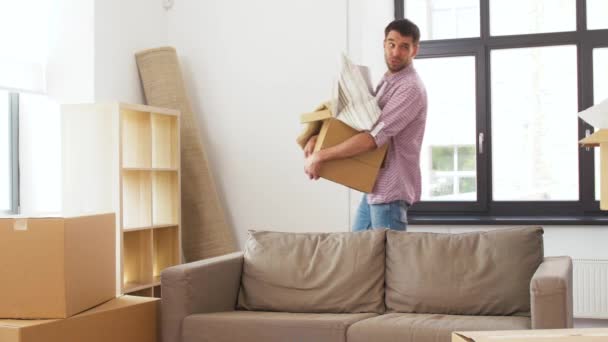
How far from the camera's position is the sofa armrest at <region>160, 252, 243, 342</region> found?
335 cm

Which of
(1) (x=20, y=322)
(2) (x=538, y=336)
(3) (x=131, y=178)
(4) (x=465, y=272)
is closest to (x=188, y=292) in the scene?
(1) (x=20, y=322)

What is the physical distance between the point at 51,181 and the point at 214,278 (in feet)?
5.47

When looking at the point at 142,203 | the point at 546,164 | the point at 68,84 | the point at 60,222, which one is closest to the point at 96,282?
the point at 60,222

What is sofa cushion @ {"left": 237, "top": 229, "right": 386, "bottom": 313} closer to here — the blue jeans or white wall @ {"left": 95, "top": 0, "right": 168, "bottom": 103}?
the blue jeans

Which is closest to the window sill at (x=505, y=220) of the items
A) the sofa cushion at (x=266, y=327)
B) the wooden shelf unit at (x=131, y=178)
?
the wooden shelf unit at (x=131, y=178)

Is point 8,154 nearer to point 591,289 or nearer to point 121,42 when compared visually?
point 121,42

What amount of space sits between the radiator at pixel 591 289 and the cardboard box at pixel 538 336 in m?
3.40

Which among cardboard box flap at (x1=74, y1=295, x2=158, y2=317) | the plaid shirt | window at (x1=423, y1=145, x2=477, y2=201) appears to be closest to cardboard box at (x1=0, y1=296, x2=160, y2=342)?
cardboard box flap at (x1=74, y1=295, x2=158, y2=317)

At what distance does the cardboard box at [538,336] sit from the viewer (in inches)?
57.7

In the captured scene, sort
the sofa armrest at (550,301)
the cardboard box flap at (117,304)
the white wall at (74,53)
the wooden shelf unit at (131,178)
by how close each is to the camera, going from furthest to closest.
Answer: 1. the white wall at (74,53)
2. the wooden shelf unit at (131,178)
3. the cardboard box flap at (117,304)
4. the sofa armrest at (550,301)

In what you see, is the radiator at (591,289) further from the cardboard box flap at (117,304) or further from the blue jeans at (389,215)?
the cardboard box flap at (117,304)

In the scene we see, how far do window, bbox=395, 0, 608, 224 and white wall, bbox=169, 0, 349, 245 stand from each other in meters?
0.64

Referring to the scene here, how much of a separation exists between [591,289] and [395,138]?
1.82 metres

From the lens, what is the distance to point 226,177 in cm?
535
